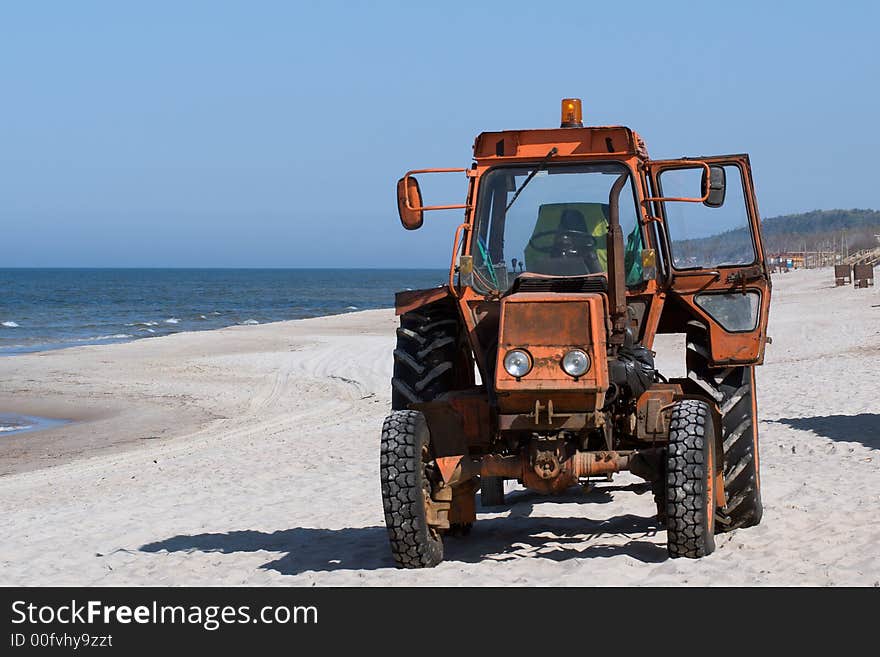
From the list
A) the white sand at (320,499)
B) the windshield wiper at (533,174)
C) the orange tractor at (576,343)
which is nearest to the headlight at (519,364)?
the orange tractor at (576,343)

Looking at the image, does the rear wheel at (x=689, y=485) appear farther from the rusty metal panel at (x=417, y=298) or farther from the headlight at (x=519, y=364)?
the rusty metal panel at (x=417, y=298)

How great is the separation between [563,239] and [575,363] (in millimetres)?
1544

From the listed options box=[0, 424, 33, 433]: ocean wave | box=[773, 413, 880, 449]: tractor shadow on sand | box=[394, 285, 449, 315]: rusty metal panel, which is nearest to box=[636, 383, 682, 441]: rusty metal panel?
box=[394, 285, 449, 315]: rusty metal panel

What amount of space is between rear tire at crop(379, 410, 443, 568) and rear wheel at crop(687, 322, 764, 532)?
201 centimetres

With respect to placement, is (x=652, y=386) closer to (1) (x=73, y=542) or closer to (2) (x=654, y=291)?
(2) (x=654, y=291)

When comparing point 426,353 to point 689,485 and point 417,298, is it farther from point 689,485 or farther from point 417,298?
point 689,485

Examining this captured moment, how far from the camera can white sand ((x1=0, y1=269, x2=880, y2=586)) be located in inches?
295

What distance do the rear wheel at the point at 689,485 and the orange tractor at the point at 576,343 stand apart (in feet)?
0.04

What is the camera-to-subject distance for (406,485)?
23.4 ft

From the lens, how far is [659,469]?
7.30m

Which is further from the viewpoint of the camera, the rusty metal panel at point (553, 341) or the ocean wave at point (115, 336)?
the ocean wave at point (115, 336)

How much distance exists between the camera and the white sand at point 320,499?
24.6 feet

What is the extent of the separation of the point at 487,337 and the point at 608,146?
1478 mm
